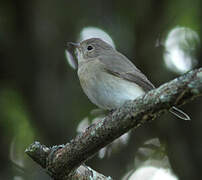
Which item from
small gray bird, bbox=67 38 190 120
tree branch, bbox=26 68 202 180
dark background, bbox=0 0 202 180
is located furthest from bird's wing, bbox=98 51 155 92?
tree branch, bbox=26 68 202 180

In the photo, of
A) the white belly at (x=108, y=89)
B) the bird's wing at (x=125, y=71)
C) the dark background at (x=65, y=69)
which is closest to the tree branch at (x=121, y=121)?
the white belly at (x=108, y=89)

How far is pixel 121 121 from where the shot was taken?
3.37 metres

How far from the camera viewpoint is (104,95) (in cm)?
498

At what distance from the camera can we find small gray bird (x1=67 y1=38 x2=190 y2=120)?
4984 mm

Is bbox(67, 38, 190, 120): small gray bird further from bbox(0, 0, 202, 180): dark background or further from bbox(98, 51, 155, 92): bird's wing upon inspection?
bbox(0, 0, 202, 180): dark background

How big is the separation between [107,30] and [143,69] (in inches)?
32.7

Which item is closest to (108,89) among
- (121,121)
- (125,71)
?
(125,71)

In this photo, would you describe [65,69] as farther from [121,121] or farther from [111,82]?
[121,121]

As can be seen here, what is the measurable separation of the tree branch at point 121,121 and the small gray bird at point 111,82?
1312 mm

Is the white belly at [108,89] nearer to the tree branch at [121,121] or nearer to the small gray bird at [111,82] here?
the small gray bird at [111,82]

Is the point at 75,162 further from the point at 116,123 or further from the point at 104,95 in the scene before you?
the point at 104,95

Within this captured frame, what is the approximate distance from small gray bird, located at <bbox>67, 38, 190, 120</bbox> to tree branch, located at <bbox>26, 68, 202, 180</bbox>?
1.31 m

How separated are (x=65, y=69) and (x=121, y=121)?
3319 mm

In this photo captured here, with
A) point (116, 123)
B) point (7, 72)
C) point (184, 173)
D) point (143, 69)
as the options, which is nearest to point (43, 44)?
point (7, 72)
